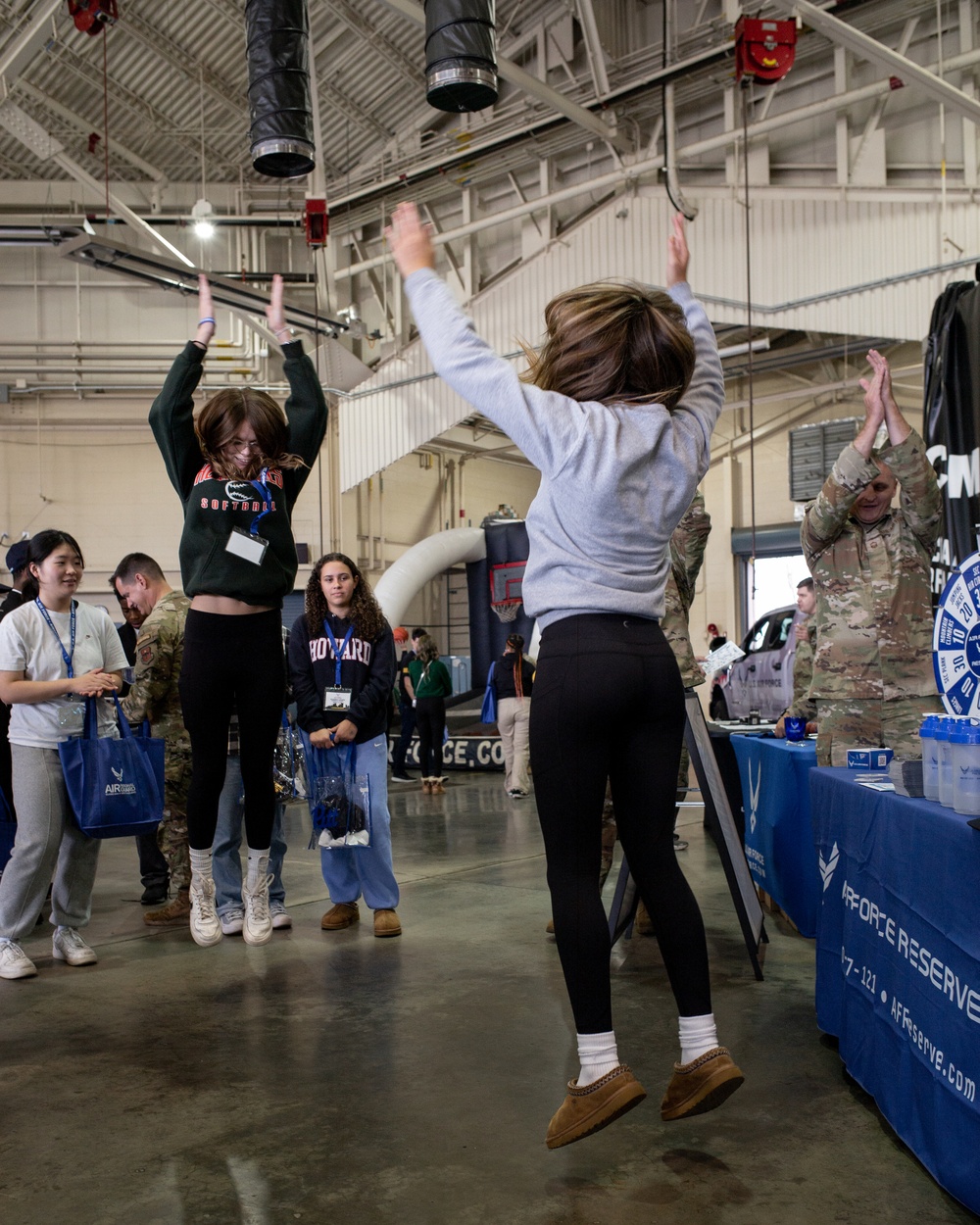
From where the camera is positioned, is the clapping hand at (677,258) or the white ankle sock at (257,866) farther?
the white ankle sock at (257,866)

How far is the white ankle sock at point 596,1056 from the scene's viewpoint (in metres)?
1.72

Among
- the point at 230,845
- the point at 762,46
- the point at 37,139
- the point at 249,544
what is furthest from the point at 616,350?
the point at 37,139

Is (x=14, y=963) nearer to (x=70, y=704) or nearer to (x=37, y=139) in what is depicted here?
(x=70, y=704)

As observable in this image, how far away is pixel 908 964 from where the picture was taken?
6.13ft

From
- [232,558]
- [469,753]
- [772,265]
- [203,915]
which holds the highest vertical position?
[772,265]

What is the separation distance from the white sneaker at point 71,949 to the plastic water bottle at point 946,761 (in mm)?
2736

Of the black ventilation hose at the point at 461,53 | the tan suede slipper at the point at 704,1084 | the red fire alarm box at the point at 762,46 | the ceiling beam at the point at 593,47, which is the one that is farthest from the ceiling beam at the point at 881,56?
the tan suede slipper at the point at 704,1084

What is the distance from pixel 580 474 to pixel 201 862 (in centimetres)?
196

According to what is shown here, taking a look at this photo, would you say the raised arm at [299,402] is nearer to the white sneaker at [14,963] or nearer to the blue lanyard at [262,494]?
the blue lanyard at [262,494]

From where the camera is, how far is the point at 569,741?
1737 millimetres

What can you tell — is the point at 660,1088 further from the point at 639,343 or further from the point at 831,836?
the point at 639,343

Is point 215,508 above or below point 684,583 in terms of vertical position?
above

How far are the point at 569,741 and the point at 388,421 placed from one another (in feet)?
37.2

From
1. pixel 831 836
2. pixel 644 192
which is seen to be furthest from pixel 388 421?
pixel 831 836
